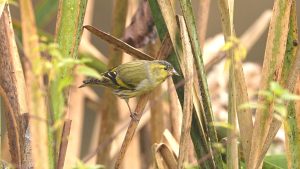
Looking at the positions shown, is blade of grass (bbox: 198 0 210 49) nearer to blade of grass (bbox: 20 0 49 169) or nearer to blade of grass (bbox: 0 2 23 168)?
blade of grass (bbox: 0 2 23 168)

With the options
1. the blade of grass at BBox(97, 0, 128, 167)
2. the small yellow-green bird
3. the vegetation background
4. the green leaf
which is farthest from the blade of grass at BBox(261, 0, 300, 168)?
the blade of grass at BBox(97, 0, 128, 167)

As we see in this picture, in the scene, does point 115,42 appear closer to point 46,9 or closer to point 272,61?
point 272,61

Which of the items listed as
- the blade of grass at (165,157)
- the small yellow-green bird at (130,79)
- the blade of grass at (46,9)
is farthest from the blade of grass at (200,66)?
the blade of grass at (46,9)

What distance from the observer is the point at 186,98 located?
77.9 inches

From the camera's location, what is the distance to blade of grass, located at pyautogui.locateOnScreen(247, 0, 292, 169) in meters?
2.04

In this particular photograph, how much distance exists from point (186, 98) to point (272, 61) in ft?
0.92

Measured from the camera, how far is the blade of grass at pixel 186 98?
195 cm

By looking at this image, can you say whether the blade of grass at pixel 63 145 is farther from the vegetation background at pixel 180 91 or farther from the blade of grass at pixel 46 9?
the blade of grass at pixel 46 9

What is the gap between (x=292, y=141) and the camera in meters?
2.15

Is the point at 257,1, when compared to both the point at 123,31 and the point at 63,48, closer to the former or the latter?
the point at 123,31

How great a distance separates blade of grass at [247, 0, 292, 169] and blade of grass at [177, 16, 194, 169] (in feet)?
0.65

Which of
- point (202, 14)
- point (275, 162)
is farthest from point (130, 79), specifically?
point (275, 162)

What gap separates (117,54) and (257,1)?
2.84m

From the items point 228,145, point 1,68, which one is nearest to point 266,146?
point 228,145
